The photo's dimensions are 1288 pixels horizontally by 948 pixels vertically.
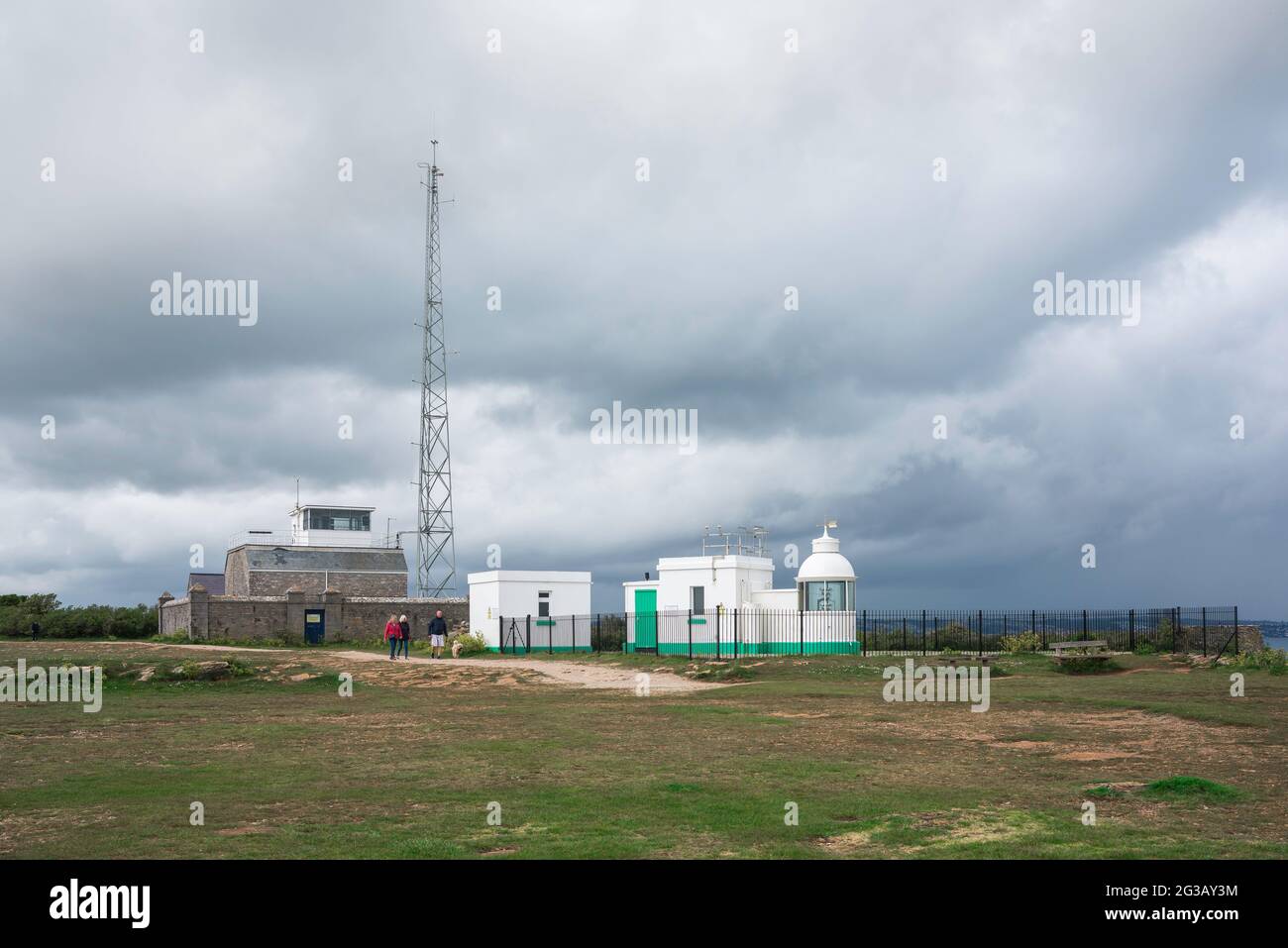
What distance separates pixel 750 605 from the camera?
135 feet

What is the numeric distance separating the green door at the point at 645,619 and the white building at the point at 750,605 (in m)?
0.05

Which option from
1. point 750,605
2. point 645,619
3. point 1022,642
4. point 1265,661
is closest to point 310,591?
point 645,619

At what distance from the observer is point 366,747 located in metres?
16.4

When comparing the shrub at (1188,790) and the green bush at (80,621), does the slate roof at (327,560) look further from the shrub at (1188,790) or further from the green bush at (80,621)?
the shrub at (1188,790)

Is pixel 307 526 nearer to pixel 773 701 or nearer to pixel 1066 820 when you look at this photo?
pixel 773 701

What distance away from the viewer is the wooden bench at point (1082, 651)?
99.8 feet

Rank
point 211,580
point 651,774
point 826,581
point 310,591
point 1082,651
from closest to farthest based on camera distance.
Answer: point 651,774
point 1082,651
point 826,581
point 310,591
point 211,580

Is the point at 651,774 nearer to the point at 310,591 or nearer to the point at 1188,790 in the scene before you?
the point at 1188,790

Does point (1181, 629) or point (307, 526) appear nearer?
point (1181, 629)

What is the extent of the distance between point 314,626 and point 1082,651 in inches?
1362

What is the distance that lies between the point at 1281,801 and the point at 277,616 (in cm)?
4533

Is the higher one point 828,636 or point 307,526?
point 307,526
